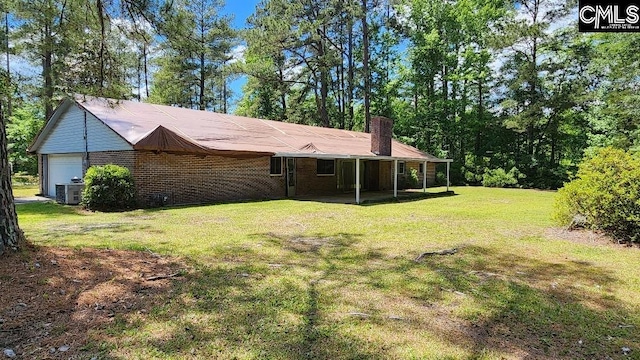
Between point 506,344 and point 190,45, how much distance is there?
610 centimetres

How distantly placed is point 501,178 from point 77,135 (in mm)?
23181

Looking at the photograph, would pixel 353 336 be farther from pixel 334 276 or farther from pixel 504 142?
pixel 504 142

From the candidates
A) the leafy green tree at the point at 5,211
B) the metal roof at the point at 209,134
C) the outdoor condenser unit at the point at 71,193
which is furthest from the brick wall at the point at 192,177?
the leafy green tree at the point at 5,211

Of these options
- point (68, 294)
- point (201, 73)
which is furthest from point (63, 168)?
point (201, 73)

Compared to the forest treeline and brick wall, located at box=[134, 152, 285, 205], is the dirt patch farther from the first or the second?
the forest treeline

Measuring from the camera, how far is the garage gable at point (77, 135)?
12750mm

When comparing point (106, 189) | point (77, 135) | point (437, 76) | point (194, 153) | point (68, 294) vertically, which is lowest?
point (68, 294)

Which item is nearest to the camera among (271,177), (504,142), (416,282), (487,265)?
(416,282)

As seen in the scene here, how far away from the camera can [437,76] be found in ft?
101

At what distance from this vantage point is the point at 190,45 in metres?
6.51

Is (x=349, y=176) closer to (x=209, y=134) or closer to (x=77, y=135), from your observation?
(x=209, y=134)

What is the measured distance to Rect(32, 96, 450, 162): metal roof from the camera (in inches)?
478

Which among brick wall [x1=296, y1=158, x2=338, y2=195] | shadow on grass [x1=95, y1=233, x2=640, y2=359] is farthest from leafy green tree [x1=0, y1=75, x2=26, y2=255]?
brick wall [x1=296, y1=158, x2=338, y2=195]

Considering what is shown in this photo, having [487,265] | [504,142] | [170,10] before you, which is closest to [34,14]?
[170,10]
